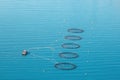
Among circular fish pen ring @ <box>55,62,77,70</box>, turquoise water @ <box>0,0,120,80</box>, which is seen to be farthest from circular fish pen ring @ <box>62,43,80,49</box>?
circular fish pen ring @ <box>55,62,77,70</box>

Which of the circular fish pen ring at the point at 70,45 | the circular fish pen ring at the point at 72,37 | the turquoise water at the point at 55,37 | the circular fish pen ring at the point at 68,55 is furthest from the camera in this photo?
the circular fish pen ring at the point at 72,37

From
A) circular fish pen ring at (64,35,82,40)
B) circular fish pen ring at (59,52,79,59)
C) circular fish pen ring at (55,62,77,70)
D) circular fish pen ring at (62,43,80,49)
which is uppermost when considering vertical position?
circular fish pen ring at (64,35,82,40)

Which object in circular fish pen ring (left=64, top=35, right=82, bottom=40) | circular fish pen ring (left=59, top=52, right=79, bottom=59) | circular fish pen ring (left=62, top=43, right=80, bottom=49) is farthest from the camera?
circular fish pen ring (left=64, top=35, right=82, bottom=40)

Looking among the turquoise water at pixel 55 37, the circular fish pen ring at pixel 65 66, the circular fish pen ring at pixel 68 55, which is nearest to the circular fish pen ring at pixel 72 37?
the turquoise water at pixel 55 37

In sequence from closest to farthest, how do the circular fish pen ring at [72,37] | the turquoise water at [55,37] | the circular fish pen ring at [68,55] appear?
the turquoise water at [55,37] < the circular fish pen ring at [68,55] < the circular fish pen ring at [72,37]

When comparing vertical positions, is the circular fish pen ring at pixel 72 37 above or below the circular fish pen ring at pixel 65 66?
above

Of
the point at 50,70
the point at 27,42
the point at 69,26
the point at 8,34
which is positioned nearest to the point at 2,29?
the point at 8,34

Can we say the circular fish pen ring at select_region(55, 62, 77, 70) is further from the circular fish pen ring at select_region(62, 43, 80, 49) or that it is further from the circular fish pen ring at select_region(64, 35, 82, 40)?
the circular fish pen ring at select_region(64, 35, 82, 40)

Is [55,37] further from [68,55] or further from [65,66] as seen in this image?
[65,66]

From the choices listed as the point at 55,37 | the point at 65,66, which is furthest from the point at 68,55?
the point at 55,37

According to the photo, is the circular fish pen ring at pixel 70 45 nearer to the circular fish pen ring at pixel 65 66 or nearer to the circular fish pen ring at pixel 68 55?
the circular fish pen ring at pixel 68 55
